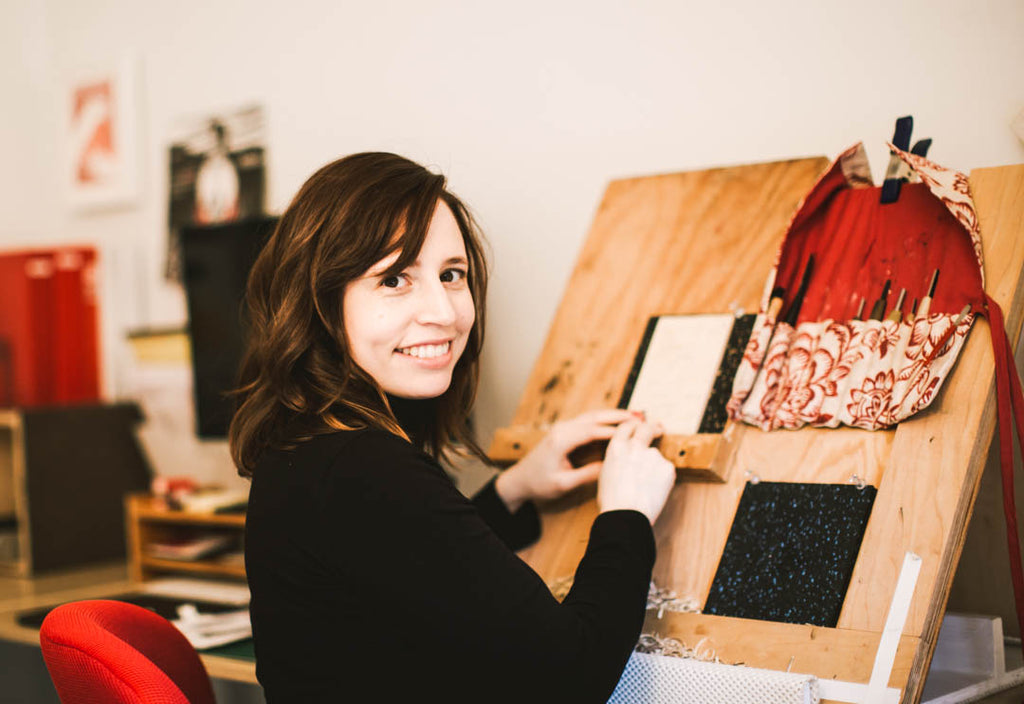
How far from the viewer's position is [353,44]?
6.88ft

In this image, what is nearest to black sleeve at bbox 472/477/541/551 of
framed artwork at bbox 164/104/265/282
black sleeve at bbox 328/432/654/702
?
black sleeve at bbox 328/432/654/702

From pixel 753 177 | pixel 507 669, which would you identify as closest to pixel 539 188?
pixel 753 177

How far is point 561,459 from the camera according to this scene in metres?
1.35

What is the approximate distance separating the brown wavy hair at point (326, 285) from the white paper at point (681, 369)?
1.42ft

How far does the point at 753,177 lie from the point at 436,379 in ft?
2.09

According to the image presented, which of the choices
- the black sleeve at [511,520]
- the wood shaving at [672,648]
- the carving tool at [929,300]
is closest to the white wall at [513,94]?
the carving tool at [929,300]

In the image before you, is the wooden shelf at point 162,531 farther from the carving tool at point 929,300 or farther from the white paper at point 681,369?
the carving tool at point 929,300

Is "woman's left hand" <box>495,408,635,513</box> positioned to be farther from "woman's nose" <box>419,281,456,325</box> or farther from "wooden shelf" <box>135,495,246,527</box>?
"wooden shelf" <box>135,495,246,527</box>

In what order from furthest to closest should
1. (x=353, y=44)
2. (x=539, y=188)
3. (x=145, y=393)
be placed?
(x=145, y=393), (x=353, y=44), (x=539, y=188)

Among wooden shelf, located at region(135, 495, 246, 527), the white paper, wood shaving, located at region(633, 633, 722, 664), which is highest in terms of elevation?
the white paper

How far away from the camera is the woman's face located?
1.09m

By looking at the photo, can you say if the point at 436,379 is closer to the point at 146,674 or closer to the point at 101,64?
the point at 146,674

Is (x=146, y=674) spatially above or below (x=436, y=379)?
below

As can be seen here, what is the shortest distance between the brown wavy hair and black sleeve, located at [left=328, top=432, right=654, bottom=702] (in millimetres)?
128
